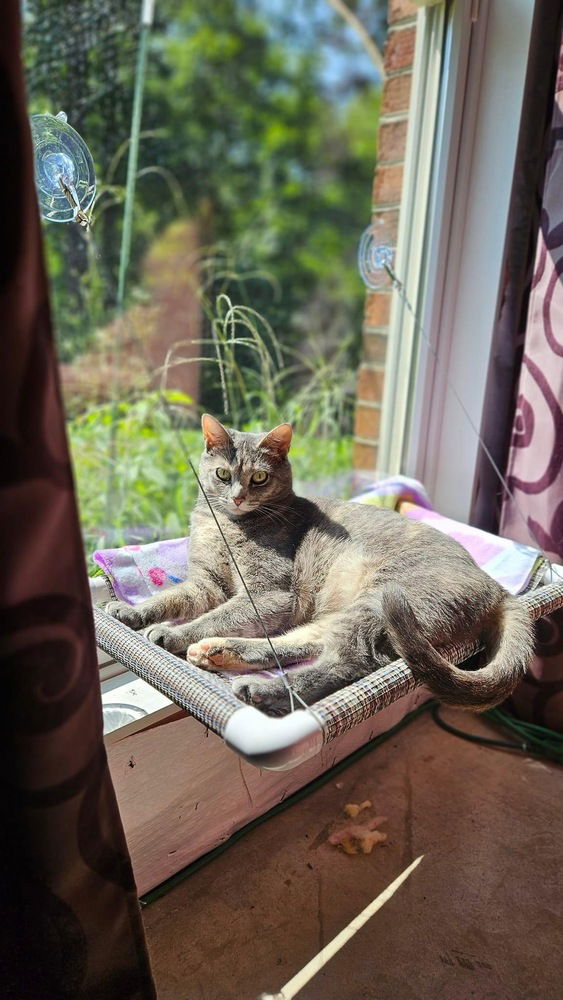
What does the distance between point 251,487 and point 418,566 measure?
1.06ft

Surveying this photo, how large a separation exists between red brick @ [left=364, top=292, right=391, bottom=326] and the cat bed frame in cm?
109

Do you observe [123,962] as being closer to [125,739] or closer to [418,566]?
[125,739]


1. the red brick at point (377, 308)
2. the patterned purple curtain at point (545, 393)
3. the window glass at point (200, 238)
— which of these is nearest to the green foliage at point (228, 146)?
the window glass at point (200, 238)

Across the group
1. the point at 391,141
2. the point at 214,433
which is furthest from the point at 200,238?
the point at 214,433

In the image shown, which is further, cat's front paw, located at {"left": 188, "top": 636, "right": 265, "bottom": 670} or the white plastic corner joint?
cat's front paw, located at {"left": 188, "top": 636, "right": 265, "bottom": 670}

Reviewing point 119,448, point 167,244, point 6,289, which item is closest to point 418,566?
point 6,289

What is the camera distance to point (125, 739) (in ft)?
3.67

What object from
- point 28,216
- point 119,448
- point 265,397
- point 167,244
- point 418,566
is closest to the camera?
point 28,216

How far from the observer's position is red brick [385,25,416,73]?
1.64 metres

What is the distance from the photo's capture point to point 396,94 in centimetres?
171

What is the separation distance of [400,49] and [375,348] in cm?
77

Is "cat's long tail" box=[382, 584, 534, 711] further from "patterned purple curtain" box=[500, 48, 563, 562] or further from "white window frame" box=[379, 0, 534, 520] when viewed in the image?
"white window frame" box=[379, 0, 534, 520]

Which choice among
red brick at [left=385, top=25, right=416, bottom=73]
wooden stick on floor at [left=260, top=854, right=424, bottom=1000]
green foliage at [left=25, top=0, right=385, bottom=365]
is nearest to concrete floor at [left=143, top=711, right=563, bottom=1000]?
wooden stick on floor at [left=260, top=854, right=424, bottom=1000]

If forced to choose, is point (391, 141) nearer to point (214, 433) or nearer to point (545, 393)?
point (545, 393)
